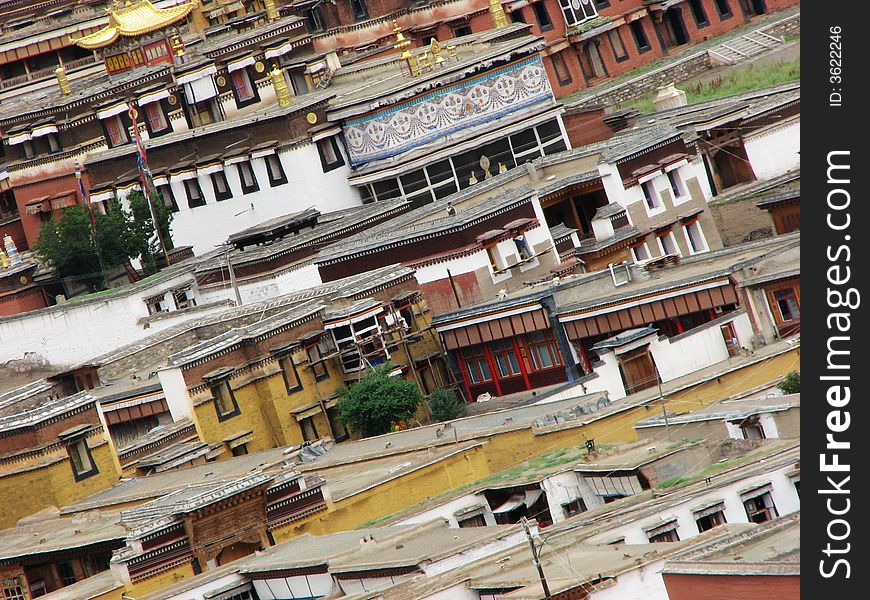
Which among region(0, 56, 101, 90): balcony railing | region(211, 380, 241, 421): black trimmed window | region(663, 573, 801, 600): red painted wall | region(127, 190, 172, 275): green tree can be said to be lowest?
region(211, 380, 241, 421): black trimmed window

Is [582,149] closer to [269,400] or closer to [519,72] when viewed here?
[519,72]

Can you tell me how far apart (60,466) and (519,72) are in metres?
26.4

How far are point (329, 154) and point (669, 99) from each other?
1366cm

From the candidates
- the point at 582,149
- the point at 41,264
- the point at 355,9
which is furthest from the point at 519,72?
the point at 41,264

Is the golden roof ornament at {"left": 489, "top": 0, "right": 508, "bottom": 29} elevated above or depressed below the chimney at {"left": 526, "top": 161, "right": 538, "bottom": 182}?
above

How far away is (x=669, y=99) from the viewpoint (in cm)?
7756

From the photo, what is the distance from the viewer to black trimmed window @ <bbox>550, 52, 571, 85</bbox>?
85.4 metres

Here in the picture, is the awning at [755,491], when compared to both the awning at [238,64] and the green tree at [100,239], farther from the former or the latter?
the awning at [238,64]

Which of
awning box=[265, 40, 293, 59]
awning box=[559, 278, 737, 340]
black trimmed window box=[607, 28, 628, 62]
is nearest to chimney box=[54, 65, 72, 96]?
awning box=[265, 40, 293, 59]

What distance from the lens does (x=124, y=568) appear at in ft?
142

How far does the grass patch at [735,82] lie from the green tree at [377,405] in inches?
1013

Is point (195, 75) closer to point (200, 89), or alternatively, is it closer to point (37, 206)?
point (200, 89)

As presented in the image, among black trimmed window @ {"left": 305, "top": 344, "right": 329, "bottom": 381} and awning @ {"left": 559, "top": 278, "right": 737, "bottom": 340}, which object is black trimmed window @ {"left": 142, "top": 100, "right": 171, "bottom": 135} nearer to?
black trimmed window @ {"left": 305, "top": 344, "right": 329, "bottom": 381}

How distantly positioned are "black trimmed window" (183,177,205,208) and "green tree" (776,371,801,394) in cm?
3544
